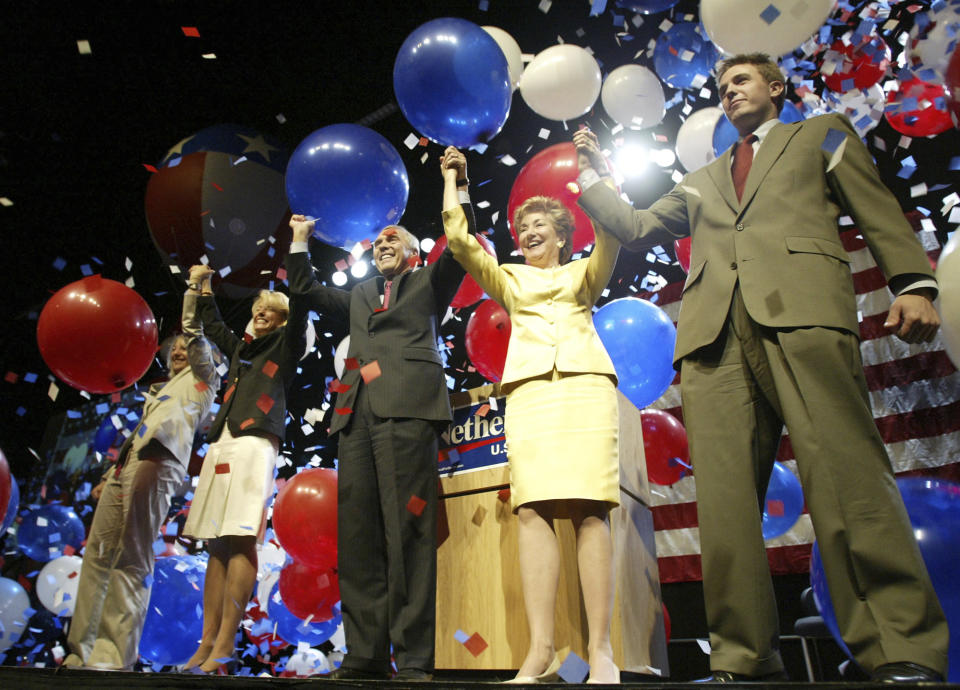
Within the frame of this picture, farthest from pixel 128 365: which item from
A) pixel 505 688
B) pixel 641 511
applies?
pixel 505 688

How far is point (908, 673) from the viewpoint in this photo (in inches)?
42.4

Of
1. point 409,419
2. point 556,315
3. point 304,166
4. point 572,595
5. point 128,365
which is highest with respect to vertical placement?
point 304,166

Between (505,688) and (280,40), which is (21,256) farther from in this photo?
(505,688)

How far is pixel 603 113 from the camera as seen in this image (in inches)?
152

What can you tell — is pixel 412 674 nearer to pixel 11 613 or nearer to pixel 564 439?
pixel 564 439

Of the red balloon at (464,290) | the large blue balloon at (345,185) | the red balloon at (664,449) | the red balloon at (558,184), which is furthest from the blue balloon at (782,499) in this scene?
the large blue balloon at (345,185)

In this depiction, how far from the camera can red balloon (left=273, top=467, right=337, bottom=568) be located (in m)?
2.70

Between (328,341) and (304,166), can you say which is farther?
(328,341)

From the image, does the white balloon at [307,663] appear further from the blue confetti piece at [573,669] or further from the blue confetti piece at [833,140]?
the blue confetti piece at [833,140]

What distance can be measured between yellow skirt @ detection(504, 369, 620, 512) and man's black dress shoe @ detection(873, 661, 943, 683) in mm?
675

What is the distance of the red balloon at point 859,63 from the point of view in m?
2.62

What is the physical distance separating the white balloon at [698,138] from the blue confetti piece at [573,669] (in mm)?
2239

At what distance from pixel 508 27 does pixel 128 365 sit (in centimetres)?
280

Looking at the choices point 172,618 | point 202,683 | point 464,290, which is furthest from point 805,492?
point 172,618
